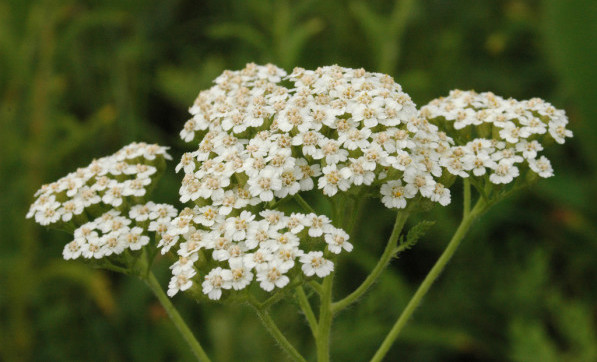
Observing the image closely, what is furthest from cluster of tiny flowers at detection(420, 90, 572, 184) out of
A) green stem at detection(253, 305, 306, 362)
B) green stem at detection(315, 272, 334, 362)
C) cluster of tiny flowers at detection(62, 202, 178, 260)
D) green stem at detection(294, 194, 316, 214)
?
cluster of tiny flowers at detection(62, 202, 178, 260)

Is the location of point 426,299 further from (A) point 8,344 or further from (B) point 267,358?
(A) point 8,344

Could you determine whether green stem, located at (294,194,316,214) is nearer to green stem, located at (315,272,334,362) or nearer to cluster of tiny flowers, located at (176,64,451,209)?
cluster of tiny flowers, located at (176,64,451,209)

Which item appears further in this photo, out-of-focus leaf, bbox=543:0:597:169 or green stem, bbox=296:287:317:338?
out-of-focus leaf, bbox=543:0:597:169

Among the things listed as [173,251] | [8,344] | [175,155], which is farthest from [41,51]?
[173,251]

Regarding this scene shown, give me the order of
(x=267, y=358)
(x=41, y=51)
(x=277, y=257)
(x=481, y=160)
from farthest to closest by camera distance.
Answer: (x=41, y=51) → (x=267, y=358) → (x=481, y=160) → (x=277, y=257)

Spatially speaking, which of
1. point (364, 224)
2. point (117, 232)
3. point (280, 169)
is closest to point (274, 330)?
point (280, 169)

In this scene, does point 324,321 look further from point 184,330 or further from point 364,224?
point 364,224
